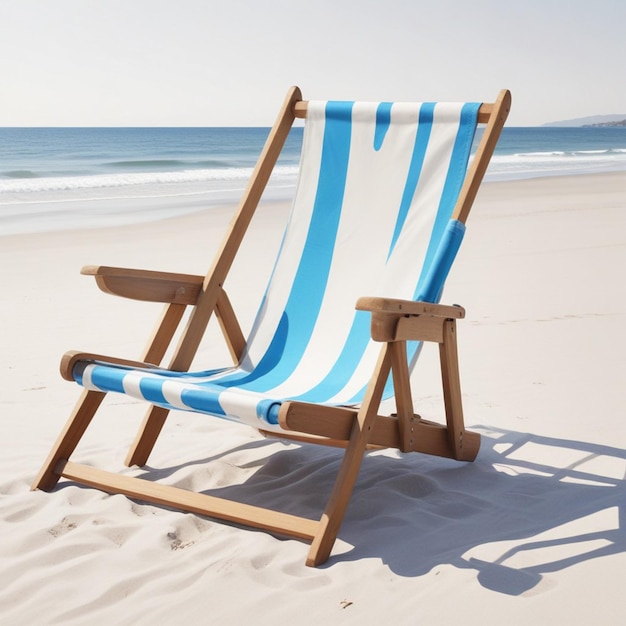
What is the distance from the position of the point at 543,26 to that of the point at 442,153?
28249mm

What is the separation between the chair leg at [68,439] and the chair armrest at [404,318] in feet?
2.95

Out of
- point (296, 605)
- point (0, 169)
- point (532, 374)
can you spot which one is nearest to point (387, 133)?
point (532, 374)

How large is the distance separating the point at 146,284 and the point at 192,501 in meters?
0.70

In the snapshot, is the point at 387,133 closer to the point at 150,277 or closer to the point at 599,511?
the point at 150,277

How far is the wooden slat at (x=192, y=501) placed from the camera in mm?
2180

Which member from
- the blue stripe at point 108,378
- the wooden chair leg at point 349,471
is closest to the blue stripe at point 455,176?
the wooden chair leg at point 349,471

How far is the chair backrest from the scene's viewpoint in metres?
2.77

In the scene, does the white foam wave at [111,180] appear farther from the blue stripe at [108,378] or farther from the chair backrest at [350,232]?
the blue stripe at [108,378]

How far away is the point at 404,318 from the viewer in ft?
7.47

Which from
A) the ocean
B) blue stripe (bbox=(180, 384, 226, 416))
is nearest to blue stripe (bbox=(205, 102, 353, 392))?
blue stripe (bbox=(180, 384, 226, 416))

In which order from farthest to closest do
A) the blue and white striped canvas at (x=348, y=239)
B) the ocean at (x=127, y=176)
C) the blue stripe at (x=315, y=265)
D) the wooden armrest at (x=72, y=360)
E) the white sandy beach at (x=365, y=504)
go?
the ocean at (x=127, y=176)
the blue stripe at (x=315, y=265)
the blue and white striped canvas at (x=348, y=239)
the wooden armrest at (x=72, y=360)
the white sandy beach at (x=365, y=504)

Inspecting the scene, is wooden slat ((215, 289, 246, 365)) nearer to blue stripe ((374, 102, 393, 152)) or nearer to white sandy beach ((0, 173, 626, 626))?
white sandy beach ((0, 173, 626, 626))

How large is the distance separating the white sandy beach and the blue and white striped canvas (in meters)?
0.31

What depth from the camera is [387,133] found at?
9.93ft
